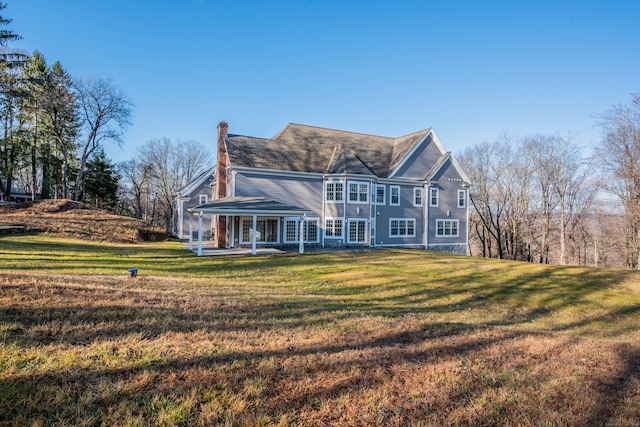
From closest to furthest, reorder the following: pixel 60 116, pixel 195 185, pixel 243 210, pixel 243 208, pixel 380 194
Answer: pixel 243 210
pixel 243 208
pixel 380 194
pixel 195 185
pixel 60 116

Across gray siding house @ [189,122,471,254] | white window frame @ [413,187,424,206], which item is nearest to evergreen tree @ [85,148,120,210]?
gray siding house @ [189,122,471,254]

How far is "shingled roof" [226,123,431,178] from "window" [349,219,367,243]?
3.76 meters

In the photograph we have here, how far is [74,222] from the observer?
77.8 ft

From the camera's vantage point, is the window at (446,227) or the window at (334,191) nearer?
the window at (334,191)

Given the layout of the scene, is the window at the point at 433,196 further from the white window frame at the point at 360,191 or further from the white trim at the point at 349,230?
the white trim at the point at 349,230

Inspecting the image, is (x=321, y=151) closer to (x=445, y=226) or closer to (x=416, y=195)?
(x=416, y=195)

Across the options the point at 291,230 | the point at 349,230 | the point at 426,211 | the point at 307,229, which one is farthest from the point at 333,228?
the point at 426,211

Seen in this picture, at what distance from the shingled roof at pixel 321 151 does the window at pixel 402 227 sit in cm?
390

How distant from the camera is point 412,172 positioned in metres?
28.2

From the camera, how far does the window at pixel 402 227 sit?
27453mm

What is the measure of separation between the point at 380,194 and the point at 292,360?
23630 mm

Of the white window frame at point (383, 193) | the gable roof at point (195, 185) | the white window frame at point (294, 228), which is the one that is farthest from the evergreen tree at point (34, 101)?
the white window frame at point (383, 193)

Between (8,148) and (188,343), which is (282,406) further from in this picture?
(8,148)

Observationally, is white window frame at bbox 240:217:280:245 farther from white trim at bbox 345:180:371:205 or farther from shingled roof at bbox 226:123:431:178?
white trim at bbox 345:180:371:205
